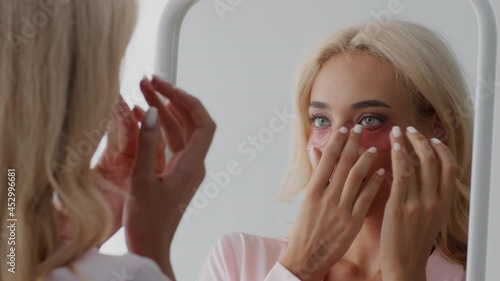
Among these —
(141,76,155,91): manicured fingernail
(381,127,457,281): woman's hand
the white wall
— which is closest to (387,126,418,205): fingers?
(381,127,457,281): woman's hand

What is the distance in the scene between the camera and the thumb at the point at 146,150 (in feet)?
2.24

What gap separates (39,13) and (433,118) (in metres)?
0.36

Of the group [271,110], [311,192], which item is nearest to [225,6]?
[271,110]

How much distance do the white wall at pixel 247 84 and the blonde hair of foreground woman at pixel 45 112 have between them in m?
0.18

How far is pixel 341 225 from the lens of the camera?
0.73 m

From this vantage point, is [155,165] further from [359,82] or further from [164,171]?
[359,82]

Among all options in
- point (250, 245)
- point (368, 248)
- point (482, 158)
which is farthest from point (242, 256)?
point (482, 158)

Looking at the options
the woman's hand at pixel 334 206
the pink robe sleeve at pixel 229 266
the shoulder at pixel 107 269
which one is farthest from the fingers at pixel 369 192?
the shoulder at pixel 107 269

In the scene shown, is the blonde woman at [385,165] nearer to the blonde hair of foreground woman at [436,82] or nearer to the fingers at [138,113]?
the blonde hair of foreground woman at [436,82]

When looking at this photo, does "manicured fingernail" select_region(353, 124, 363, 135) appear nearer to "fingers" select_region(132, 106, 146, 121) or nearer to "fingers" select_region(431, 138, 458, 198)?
"fingers" select_region(431, 138, 458, 198)

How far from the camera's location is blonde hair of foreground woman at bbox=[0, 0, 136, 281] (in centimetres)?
58

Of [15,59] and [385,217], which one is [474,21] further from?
[15,59]

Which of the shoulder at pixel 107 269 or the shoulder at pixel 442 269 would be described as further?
the shoulder at pixel 442 269

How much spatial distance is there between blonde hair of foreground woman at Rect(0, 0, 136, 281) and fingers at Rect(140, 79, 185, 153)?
96 millimetres
